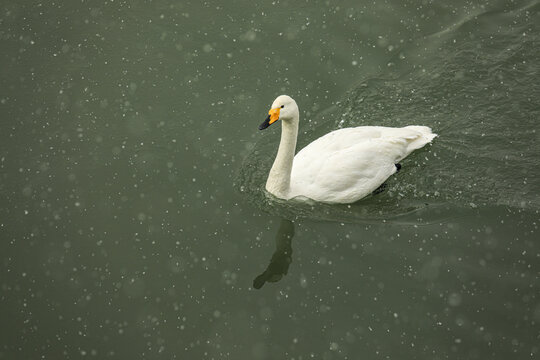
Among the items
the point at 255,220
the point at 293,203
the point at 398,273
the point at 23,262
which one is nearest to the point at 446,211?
the point at 398,273

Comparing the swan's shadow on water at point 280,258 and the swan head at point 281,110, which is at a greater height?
the swan head at point 281,110

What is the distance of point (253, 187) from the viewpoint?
7.64 meters

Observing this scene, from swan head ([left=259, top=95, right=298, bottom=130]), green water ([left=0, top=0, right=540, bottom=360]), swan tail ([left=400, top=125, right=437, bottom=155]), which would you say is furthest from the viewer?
swan tail ([left=400, top=125, right=437, bottom=155])

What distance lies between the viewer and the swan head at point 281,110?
260 inches

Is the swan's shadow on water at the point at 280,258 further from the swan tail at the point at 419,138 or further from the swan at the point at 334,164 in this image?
the swan tail at the point at 419,138

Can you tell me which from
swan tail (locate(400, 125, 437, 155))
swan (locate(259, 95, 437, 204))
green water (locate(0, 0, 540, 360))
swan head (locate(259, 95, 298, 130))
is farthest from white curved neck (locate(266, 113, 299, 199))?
swan tail (locate(400, 125, 437, 155))

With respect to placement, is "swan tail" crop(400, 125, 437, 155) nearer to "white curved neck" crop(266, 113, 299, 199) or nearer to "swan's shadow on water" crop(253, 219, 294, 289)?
"white curved neck" crop(266, 113, 299, 199)

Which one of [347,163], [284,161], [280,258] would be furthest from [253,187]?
[347,163]

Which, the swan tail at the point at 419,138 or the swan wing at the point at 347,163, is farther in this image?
the swan tail at the point at 419,138

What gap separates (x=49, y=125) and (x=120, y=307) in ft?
10.6

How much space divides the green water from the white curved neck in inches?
11.2

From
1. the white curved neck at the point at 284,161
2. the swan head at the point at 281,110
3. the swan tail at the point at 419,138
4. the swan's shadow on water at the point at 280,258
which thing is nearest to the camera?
the swan head at the point at 281,110

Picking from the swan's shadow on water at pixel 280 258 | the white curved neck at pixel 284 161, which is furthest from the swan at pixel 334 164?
the swan's shadow on water at pixel 280 258

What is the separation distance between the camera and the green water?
6.35 meters
